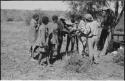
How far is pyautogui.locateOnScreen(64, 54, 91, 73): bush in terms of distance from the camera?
673cm

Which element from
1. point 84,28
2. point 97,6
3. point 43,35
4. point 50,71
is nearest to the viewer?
point 50,71

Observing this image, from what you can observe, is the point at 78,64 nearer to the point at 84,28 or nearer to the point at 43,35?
the point at 84,28

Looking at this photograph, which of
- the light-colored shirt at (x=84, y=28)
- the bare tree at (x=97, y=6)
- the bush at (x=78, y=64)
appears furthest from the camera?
the bare tree at (x=97, y=6)

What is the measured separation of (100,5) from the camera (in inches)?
371

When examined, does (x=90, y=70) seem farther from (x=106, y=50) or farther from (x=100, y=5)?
(x=100, y=5)

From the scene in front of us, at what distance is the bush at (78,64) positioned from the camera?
6727 mm

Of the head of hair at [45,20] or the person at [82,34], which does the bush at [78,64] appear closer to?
the person at [82,34]

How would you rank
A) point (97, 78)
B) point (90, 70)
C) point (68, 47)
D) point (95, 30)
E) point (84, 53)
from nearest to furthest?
point (97, 78), point (90, 70), point (95, 30), point (84, 53), point (68, 47)

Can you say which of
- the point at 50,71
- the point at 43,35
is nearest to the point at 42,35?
the point at 43,35

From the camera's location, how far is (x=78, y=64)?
6969 mm

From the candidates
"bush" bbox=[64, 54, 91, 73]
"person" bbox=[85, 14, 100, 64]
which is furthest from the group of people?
"bush" bbox=[64, 54, 91, 73]

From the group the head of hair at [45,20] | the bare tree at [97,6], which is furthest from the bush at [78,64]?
the bare tree at [97,6]

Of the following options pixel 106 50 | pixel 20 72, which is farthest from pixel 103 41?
pixel 20 72

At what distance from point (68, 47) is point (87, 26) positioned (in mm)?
1536
